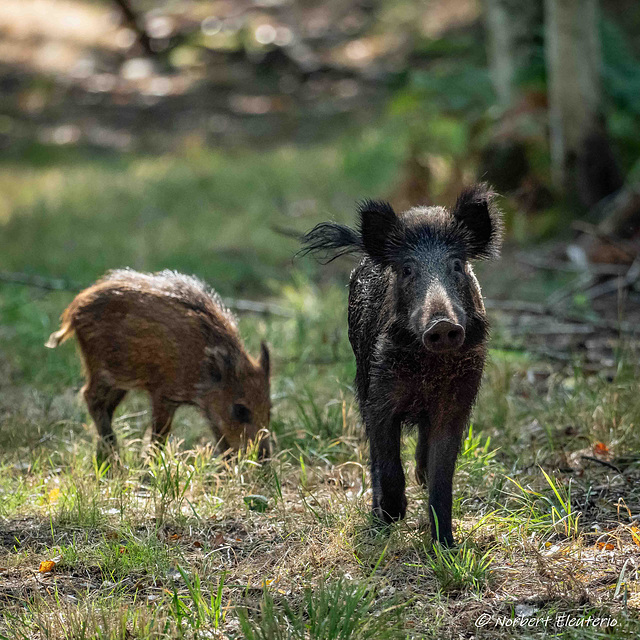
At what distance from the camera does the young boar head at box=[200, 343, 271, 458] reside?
499 centimetres

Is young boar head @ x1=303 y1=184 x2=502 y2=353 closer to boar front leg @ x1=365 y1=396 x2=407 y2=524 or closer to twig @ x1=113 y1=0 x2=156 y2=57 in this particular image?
boar front leg @ x1=365 y1=396 x2=407 y2=524

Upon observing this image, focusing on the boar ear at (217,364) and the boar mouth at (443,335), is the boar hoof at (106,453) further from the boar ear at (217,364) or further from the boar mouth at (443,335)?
the boar mouth at (443,335)

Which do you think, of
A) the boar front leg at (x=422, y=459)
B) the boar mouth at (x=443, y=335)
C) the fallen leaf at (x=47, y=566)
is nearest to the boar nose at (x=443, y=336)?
the boar mouth at (x=443, y=335)

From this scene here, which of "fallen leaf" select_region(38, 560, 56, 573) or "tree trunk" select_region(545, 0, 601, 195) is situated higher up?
"tree trunk" select_region(545, 0, 601, 195)

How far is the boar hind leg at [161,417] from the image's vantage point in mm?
4992

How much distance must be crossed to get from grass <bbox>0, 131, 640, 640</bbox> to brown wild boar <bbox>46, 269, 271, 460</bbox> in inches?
8.4

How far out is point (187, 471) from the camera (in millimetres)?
4395

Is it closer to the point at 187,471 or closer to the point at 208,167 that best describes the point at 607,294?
the point at 187,471

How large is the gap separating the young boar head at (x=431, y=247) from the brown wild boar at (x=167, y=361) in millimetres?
1357

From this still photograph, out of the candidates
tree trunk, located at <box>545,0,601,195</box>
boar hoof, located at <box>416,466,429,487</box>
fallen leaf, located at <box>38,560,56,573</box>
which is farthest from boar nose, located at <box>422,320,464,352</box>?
tree trunk, located at <box>545,0,601,195</box>

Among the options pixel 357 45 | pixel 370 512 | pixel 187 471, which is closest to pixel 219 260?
pixel 187 471

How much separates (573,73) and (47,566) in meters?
6.91

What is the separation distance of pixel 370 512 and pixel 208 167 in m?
11.0

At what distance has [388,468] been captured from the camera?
3727 millimetres
